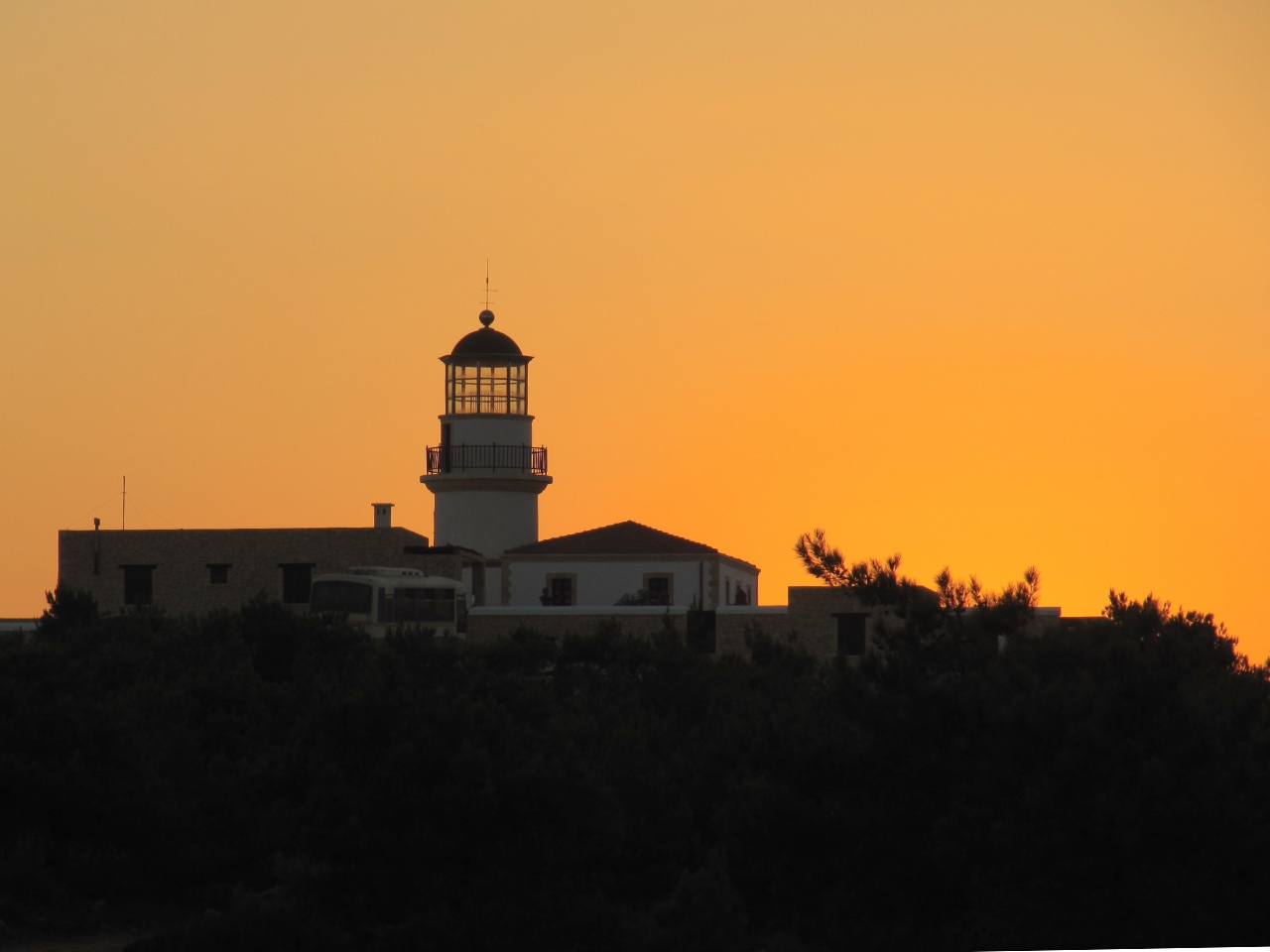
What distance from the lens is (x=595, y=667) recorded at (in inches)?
1620

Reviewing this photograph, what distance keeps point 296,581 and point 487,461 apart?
7.79m

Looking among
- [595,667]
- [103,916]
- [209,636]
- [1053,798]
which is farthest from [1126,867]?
[209,636]

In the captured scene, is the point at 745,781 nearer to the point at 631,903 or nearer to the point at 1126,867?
the point at 631,903

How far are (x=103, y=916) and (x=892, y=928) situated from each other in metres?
12.7

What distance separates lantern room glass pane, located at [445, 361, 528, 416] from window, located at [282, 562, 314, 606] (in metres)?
8.32

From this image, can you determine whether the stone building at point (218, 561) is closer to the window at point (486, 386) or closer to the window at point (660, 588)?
the window at point (660, 588)

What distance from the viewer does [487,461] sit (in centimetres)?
5422

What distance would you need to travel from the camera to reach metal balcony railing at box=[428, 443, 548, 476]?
178 feet

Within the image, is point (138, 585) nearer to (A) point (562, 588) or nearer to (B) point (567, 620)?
(A) point (562, 588)

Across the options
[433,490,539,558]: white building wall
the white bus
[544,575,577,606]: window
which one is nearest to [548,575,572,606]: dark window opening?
→ [544,575,577,606]: window

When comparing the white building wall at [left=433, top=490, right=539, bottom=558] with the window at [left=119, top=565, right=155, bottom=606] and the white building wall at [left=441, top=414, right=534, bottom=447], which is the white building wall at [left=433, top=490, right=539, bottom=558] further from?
the window at [left=119, top=565, right=155, bottom=606]

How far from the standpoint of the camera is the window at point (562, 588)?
52.6m

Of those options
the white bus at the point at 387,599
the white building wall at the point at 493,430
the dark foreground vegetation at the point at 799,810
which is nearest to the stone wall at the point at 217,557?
the white bus at the point at 387,599

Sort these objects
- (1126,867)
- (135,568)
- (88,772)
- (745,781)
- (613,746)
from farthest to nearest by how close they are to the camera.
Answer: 1. (135,568)
2. (88,772)
3. (613,746)
4. (745,781)
5. (1126,867)
